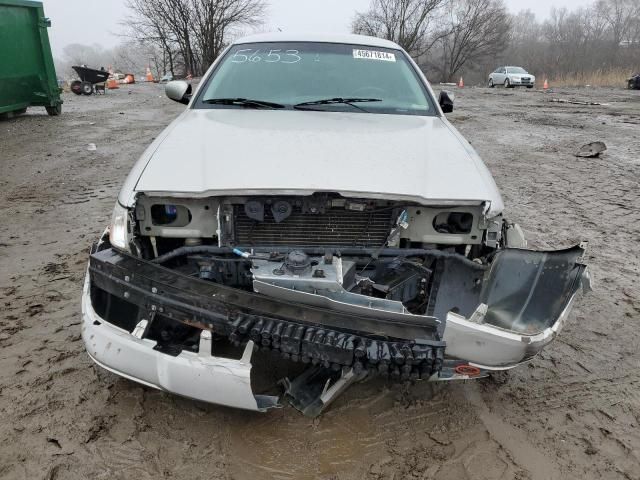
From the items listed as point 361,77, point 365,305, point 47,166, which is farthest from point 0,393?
point 47,166

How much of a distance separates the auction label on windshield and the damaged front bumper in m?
2.22

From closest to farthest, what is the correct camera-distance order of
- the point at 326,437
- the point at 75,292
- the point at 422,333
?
the point at 422,333 < the point at 326,437 < the point at 75,292

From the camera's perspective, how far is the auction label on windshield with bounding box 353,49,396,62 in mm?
3908

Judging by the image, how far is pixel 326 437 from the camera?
227 cm

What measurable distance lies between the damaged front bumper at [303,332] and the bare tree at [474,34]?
47.2 m

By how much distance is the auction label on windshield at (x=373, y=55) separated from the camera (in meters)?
3.91

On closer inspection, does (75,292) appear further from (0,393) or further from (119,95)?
(119,95)

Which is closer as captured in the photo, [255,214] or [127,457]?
[127,457]

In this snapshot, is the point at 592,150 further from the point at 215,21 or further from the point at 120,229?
the point at 215,21

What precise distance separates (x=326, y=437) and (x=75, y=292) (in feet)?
7.41

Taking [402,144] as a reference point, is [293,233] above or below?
below

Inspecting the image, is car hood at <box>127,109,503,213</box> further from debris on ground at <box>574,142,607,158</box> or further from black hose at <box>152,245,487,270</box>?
debris on ground at <box>574,142,607,158</box>

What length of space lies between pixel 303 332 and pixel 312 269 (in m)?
0.36

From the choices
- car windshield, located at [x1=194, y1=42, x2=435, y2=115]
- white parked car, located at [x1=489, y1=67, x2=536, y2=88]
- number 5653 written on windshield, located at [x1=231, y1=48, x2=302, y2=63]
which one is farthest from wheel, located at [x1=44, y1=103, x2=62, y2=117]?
white parked car, located at [x1=489, y1=67, x2=536, y2=88]
